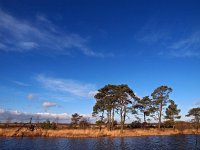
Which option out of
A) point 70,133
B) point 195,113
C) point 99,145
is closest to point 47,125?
point 70,133

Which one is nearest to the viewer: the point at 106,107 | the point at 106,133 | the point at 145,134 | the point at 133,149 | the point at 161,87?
the point at 133,149

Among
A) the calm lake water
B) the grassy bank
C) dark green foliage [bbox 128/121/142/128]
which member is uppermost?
dark green foliage [bbox 128/121/142/128]

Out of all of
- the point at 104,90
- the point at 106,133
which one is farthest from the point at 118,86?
the point at 106,133

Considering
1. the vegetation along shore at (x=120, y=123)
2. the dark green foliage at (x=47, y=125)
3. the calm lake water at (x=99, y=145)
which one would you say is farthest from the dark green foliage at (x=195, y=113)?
the dark green foliage at (x=47, y=125)

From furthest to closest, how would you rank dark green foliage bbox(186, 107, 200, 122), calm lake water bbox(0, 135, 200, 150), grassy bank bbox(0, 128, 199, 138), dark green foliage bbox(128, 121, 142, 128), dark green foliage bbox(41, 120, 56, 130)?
dark green foliage bbox(186, 107, 200, 122) < dark green foliage bbox(128, 121, 142, 128) < dark green foliage bbox(41, 120, 56, 130) < grassy bank bbox(0, 128, 199, 138) < calm lake water bbox(0, 135, 200, 150)

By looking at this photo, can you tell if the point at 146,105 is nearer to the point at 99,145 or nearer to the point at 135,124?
the point at 135,124

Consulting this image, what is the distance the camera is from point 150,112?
71375mm

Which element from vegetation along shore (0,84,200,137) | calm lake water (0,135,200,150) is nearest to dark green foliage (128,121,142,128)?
vegetation along shore (0,84,200,137)

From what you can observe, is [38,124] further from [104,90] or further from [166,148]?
[166,148]

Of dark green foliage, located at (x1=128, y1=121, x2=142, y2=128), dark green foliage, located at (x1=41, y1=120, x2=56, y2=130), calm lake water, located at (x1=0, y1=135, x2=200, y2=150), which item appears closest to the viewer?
calm lake water, located at (x1=0, y1=135, x2=200, y2=150)

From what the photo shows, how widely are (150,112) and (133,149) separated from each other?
39736 mm

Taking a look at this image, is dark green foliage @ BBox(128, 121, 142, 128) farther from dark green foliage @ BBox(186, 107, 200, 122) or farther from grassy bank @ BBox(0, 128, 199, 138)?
dark green foliage @ BBox(186, 107, 200, 122)

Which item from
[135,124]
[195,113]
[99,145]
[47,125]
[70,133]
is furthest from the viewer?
[195,113]

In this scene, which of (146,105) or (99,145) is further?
(146,105)
